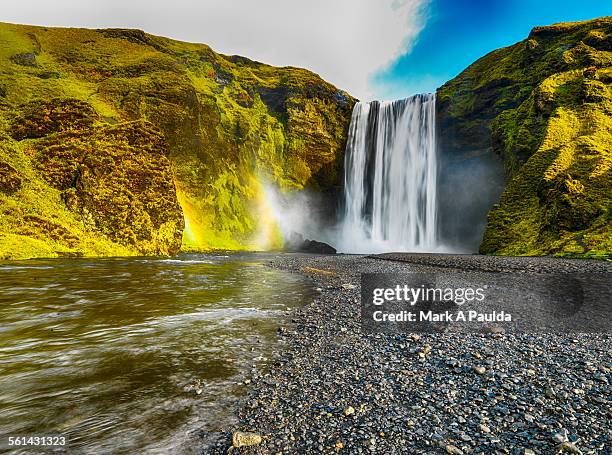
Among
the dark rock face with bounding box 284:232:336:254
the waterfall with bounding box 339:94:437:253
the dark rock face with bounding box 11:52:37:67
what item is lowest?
the dark rock face with bounding box 284:232:336:254

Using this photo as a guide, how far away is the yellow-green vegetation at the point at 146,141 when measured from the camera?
35.4 meters

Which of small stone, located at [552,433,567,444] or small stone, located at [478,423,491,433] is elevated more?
small stone, located at [552,433,567,444]

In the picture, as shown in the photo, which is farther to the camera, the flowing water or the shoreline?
the flowing water

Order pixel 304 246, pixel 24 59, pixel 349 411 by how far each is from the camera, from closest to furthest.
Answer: pixel 349 411, pixel 24 59, pixel 304 246

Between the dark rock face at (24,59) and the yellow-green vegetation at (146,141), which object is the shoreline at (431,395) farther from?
the dark rock face at (24,59)

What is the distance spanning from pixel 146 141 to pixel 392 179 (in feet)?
142

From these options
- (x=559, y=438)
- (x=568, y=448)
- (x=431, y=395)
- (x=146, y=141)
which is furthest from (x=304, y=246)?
(x=568, y=448)

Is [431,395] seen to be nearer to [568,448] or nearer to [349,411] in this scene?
[349,411]

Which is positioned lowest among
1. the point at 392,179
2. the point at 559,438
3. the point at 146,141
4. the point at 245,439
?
the point at 245,439

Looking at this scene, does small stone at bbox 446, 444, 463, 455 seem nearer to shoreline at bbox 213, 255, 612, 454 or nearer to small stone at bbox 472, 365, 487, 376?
shoreline at bbox 213, 255, 612, 454

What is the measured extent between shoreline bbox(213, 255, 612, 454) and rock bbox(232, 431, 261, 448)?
7 centimetres

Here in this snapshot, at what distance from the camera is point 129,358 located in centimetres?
789

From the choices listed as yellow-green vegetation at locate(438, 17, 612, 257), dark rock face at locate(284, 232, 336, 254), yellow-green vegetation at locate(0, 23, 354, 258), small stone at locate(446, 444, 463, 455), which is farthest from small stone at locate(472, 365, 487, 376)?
dark rock face at locate(284, 232, 336, 254)

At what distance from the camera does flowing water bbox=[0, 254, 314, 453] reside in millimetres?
5152
